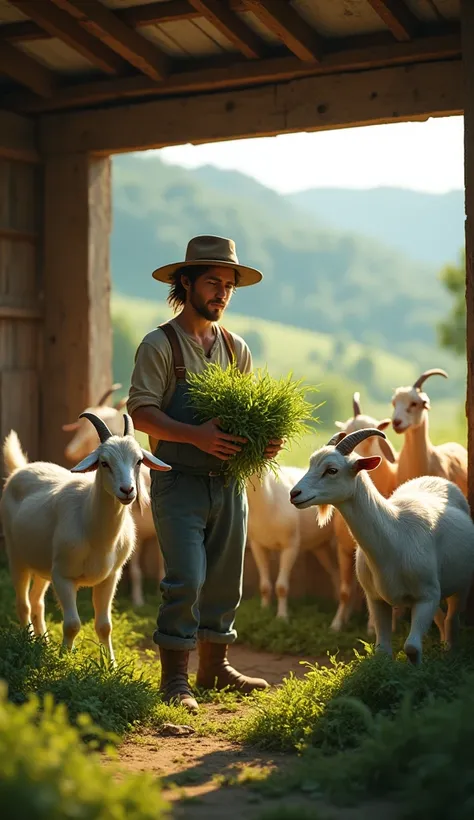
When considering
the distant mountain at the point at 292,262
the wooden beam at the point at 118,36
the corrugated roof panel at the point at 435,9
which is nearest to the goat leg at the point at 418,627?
the corrugated roof panel at the point at 435,9

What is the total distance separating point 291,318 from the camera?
1737 inches

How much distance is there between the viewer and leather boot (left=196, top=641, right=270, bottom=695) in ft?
20.4

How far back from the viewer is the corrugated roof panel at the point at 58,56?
818cm

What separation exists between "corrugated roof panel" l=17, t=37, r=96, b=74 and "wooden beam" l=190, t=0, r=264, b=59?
1.49 m

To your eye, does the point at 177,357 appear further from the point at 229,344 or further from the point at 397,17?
the point at 397,17

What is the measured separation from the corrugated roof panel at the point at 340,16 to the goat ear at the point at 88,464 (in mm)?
3446

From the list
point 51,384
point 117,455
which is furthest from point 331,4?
point 51,384

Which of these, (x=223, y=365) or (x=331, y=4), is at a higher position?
(x=331, y=4)

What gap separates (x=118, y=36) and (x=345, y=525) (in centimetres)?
385

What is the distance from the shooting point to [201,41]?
7.79 metres

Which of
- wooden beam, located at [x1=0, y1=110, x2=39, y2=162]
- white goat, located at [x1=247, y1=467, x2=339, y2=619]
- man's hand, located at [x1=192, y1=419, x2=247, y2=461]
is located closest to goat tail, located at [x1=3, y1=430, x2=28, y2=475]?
white goat, located at [x1=247, y1=467, x2=339, y2=619]

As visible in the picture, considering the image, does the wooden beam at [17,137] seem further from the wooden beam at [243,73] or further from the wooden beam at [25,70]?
the wooden beam at [25,70]

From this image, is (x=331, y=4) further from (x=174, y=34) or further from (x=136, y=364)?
(x=136, y=364)

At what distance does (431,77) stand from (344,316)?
38.3 m
